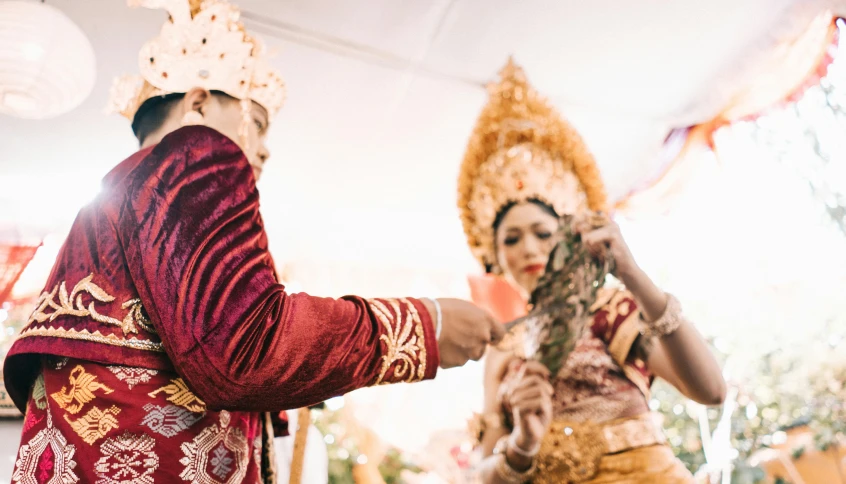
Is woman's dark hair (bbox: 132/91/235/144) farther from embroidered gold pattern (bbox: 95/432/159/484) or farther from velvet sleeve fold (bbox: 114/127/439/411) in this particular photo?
embroidered gold pattern (bbox: 95/432/159/484)

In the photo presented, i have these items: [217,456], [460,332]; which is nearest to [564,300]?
[460,332]

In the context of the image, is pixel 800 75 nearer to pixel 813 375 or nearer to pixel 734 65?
pixel 734 65

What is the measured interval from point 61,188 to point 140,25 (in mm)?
835

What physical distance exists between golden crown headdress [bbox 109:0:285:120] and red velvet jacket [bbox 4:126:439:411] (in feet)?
1.06

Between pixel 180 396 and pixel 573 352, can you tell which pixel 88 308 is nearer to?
pixel 180 396

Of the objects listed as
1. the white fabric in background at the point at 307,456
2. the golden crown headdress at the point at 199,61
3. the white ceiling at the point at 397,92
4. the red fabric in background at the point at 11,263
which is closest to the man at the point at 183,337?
the golden crown headdress at the point at 199,61

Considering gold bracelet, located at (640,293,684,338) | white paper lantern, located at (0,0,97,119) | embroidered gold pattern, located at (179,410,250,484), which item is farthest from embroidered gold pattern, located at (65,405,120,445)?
gold bracelet, located at (640,293,684,338)

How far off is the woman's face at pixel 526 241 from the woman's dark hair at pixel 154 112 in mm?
830

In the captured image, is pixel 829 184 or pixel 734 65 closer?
pixel 829 184

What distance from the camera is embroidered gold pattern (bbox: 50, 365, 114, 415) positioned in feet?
2.76

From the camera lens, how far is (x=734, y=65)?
2.06 m

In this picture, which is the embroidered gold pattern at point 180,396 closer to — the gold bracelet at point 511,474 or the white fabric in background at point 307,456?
the white fabric in background at point 307,456

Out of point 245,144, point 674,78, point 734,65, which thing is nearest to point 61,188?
point 245,144

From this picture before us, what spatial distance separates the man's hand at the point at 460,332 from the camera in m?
0.91
